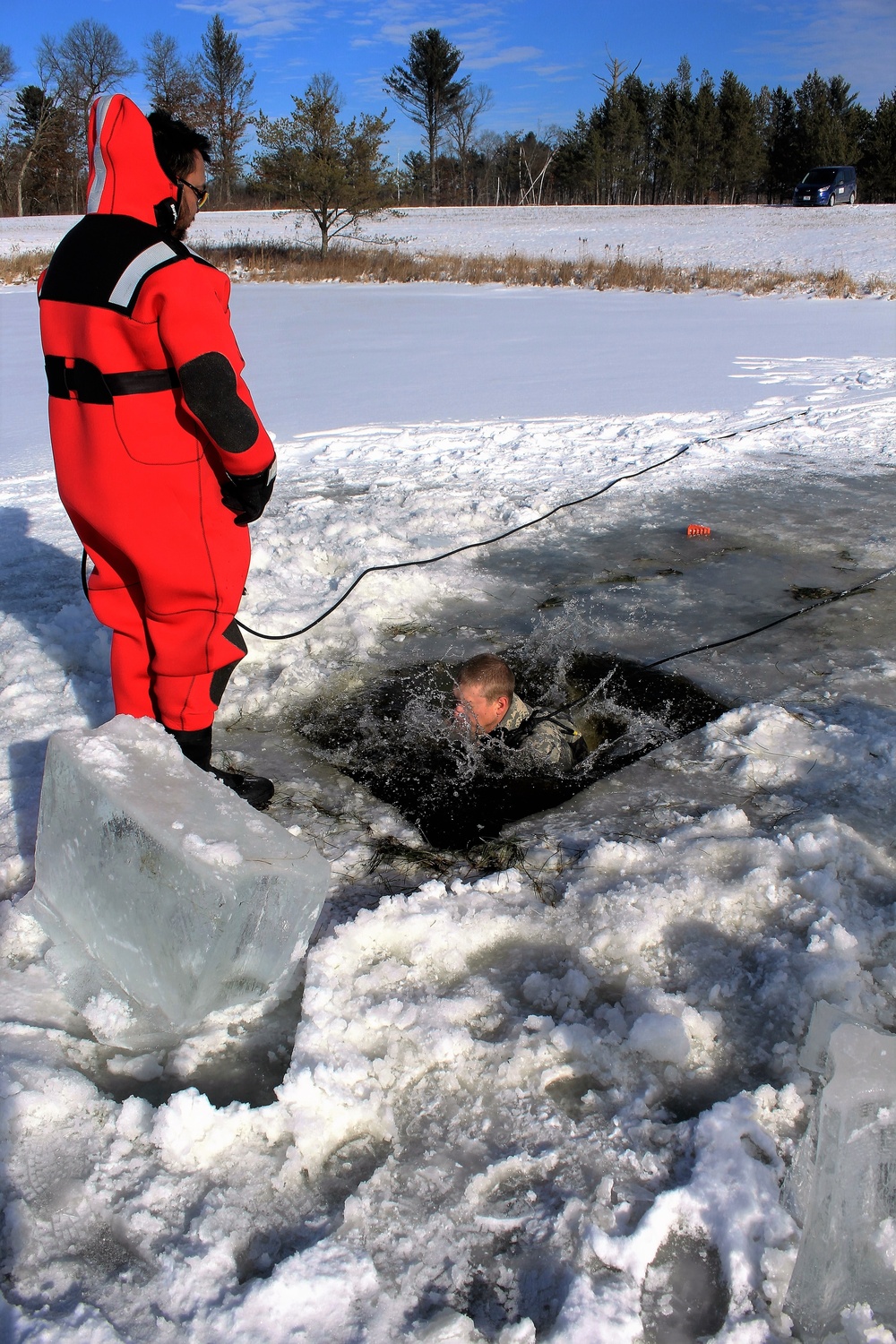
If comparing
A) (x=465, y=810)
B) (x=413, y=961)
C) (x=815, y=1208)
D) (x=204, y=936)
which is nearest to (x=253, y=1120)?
(x=204, y=936)

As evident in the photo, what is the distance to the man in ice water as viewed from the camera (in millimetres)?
3260

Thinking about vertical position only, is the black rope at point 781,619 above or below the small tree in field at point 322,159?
below

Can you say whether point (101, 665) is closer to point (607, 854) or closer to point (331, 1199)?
point (607, 854)

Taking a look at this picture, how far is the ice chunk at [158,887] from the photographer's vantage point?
1834mm

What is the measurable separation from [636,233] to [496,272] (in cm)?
1303

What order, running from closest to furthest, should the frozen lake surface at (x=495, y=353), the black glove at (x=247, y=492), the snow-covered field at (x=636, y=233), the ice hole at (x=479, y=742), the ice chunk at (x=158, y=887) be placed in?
the ice chunk at (x=158, y=887)
the black glove at (x=247, y=492)
the ice hole at (x=479, y=742)
the frozen lake surface at (x=495, y=353)
the snow-covered field at (x=636, y=233)

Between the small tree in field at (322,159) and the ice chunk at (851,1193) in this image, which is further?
the small tree in field at (322,159)

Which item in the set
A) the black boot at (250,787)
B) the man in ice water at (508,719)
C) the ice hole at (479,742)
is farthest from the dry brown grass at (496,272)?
the black boot at (250,787)

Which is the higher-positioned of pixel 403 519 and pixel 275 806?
pixel 403 519

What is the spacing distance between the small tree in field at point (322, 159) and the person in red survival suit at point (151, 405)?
24.1m

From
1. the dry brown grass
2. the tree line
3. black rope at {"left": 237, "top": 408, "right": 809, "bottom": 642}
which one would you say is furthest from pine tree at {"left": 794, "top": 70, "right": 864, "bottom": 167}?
black rope at {"left": 237, "top": 408, "right": 809, "bottom": 642}

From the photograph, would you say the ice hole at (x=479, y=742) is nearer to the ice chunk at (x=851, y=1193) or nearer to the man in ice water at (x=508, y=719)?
the man in ice water at (x=508, y=719)

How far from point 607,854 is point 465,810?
68 cm

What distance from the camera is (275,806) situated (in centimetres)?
285
